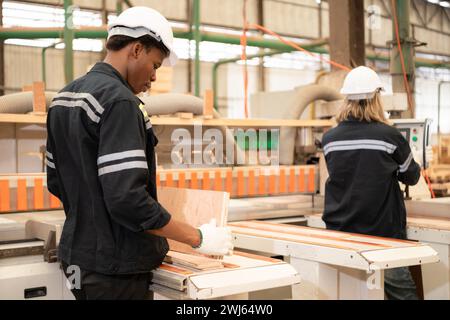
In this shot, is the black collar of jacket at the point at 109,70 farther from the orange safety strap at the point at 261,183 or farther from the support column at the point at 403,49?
the support column at the point at 403,49

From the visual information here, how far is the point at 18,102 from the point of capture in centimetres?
270

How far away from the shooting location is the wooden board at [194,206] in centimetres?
194

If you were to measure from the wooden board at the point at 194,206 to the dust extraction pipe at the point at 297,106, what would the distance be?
154cm

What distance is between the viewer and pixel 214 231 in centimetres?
173

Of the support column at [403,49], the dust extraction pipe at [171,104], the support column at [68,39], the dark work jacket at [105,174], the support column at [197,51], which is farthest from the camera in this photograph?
the support column at [197,51]

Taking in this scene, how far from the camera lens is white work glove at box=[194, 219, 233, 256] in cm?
170

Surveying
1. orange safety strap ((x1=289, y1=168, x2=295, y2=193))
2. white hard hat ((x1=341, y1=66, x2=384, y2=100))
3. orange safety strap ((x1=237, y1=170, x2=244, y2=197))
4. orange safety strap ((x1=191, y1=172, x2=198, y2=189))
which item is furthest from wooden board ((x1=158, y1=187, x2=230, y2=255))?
orange safety strap ((x1=289, y1=168, x2=295, y2=193))

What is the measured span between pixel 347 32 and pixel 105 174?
10.2 ft

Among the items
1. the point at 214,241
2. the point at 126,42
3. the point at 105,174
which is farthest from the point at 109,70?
the point at 214,241

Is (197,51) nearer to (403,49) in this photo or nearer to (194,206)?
(403,49)

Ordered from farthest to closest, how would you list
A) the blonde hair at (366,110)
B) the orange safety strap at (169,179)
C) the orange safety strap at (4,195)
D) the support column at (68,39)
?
the support column at (68,39), the orange safety strap at (169,179), the blonde hair at (366,110), the orange safety strap at (4,195)
